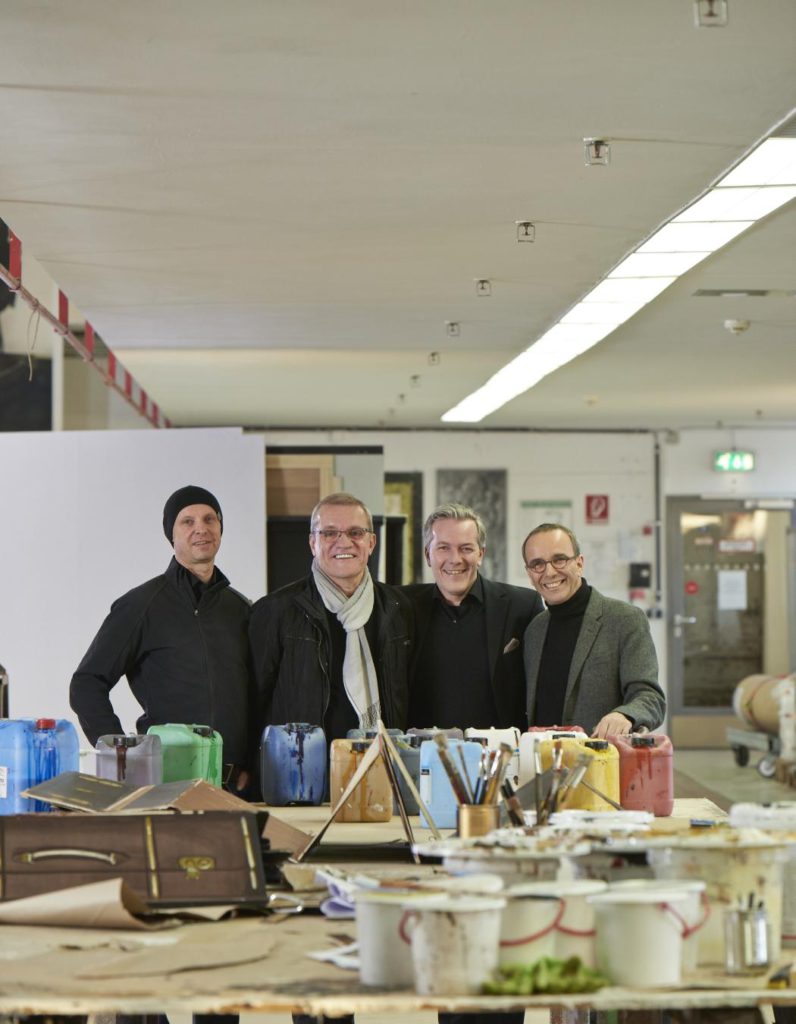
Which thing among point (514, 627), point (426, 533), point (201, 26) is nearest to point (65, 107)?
point (201, 26)

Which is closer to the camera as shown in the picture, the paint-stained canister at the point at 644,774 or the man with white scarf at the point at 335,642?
the paint-stained canister at the point at 644,774

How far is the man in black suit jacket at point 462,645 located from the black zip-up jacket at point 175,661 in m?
0.55

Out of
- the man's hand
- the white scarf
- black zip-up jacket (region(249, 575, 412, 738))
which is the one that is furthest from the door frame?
the man's hand

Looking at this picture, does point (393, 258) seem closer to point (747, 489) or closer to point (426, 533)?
point (426, 533)

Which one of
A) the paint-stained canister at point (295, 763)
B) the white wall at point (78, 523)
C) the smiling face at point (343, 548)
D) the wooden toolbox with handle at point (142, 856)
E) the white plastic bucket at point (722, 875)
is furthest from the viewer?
the white wall at point (78, 523)

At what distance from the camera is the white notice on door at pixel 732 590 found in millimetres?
15453

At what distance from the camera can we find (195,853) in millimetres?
2510

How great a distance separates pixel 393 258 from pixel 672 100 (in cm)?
254

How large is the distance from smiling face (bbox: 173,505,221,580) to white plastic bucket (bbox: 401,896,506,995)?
2862mm

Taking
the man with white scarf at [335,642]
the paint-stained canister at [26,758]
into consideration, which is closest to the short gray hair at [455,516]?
the man with white scarf at [335,642]

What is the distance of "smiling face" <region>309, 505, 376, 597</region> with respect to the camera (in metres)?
4.31

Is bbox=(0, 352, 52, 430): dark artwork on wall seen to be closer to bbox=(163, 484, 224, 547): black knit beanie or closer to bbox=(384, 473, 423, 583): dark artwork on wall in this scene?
bbox=(384, 473, 423, 583): dark artwork on wall

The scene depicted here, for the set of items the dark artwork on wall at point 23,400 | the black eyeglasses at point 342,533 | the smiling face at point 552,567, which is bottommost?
the smiling face at point 552,567

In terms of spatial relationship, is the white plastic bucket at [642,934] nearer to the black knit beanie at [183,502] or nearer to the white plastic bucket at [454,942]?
the white plastic bucket at [454,942]
